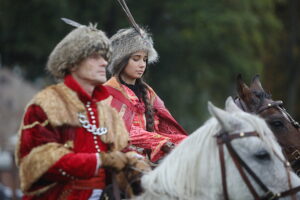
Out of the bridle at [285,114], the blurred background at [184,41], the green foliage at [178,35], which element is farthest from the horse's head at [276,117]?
the green foliage at [178,35]

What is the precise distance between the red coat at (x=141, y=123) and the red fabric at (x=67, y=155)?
1.36 metres

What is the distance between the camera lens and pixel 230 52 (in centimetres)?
2755

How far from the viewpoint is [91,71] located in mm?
5219

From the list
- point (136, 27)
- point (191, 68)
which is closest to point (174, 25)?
point (191, 68)

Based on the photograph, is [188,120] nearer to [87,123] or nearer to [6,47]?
[6,47]

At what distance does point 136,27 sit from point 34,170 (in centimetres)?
287

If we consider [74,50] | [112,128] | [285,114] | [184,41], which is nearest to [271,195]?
[112,128]

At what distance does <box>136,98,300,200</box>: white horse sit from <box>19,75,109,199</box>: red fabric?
46cm

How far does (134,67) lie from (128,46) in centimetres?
21

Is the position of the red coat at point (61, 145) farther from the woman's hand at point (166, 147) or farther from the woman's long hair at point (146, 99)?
the woman's long hair at point (146, 99)

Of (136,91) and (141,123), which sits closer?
(141,123)

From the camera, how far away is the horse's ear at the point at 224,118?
15.5 feet

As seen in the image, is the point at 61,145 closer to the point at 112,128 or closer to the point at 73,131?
the point at 73,131

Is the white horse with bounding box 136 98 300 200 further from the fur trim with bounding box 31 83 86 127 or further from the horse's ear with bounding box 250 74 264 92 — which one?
the horse's ear with bounding box 250 74 264 92
